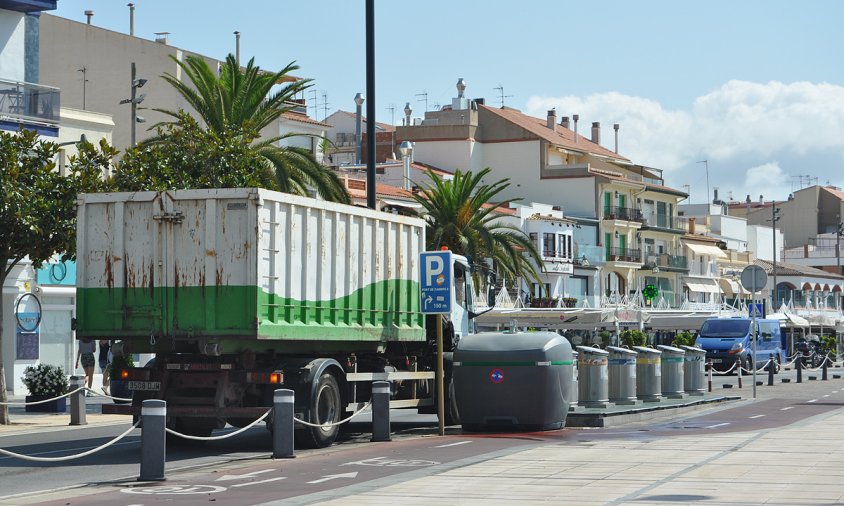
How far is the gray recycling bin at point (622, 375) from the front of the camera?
1070 inches

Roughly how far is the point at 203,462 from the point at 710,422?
10.2 m

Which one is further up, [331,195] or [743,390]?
[331,195]

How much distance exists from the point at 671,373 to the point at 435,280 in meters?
10.4

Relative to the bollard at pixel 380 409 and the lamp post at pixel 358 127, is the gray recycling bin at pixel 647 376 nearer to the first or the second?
the bollard at pixel 380 409

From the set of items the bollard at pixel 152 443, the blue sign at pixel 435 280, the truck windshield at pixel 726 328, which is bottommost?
the bollard at pixel 152 443

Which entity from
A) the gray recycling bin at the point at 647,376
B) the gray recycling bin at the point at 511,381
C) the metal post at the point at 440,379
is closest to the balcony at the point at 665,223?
the gray recycling bin at the point at 647,376

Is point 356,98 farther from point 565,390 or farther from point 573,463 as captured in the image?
point 573,463

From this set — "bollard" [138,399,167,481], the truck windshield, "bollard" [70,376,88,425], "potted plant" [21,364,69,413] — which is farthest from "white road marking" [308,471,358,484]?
the truck windshield

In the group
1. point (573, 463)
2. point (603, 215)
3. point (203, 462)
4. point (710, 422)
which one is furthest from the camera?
point (603, 215)

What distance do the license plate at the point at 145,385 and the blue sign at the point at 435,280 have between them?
4664 mm

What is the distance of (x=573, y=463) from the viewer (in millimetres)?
16641

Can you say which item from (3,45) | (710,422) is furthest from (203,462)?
(3,45)

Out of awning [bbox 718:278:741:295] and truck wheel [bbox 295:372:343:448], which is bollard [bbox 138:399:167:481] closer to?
truck wheel [bbox 295:372:343:448]

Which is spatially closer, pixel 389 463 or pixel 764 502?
pixel 764 502
